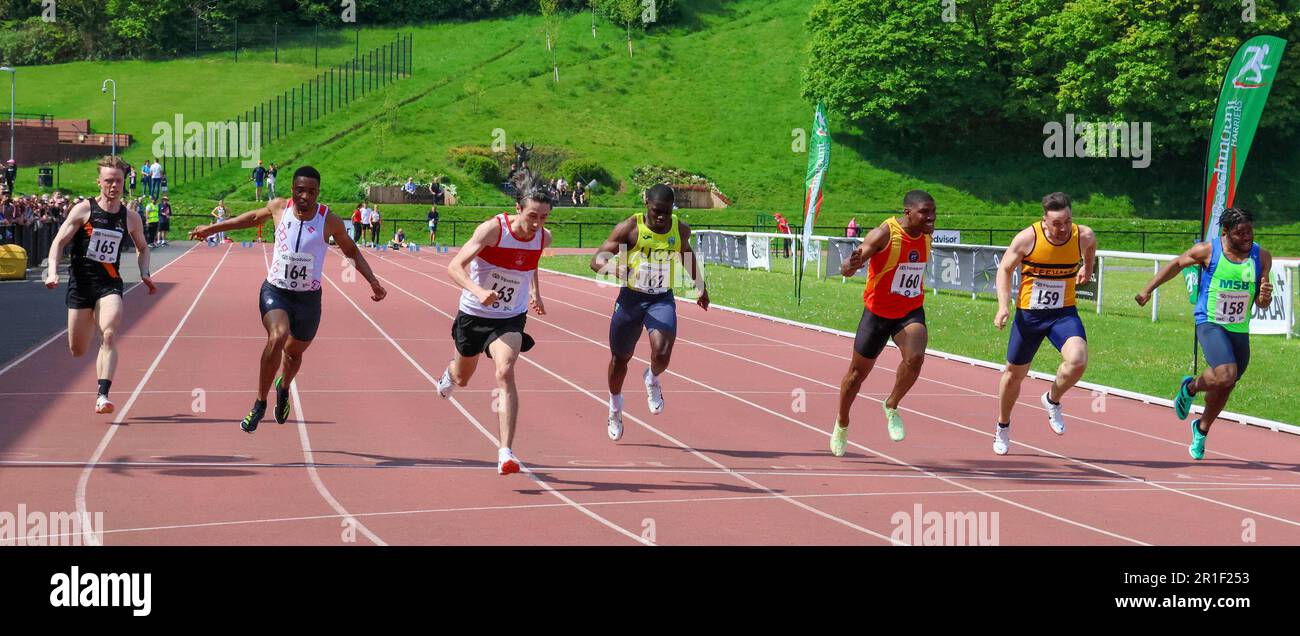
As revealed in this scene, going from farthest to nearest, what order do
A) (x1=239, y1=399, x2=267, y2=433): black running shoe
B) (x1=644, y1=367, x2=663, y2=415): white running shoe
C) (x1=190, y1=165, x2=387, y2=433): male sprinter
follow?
(x1=644, y1=367, x2=663, y2=415): white running shoe < (x1=239, y1=399, x2=267, y2=433): black running shoe < (x1=190, y1=165, x2=387, y2=433): male sprinter

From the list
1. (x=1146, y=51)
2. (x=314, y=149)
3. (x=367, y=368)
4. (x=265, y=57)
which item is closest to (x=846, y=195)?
(x=1146, y=51)

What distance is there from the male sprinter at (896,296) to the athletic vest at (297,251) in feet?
12.8

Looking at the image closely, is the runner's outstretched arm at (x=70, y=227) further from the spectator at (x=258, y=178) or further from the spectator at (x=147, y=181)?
the spectator at (x=258, y=178)

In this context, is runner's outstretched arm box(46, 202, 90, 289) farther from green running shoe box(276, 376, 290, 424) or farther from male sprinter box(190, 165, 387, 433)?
green running shoe box(276, 376, 290, 424)

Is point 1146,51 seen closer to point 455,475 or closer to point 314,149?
point 314,149

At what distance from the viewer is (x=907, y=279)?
10500 millimetres

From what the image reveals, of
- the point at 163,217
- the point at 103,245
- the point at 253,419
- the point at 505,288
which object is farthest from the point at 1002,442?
the point at 163,217

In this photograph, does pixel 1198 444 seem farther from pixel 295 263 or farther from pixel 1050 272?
pixel 295 263

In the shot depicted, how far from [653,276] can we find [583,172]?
58845 mm

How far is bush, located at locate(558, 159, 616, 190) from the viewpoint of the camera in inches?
2719

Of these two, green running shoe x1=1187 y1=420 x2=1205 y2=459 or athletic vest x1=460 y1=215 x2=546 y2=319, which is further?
green running shoe x1=1187 y1=420 x2=1205 y2=459

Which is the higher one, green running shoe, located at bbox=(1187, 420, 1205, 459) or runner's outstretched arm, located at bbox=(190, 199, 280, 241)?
runner's outstretched arm, located at bbox=(190, 199, 280, 241)

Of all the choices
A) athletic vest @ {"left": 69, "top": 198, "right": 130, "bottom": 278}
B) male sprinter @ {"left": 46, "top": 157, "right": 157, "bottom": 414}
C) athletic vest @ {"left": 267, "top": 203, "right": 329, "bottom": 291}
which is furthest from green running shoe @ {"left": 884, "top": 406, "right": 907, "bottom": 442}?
athletic vest @ {"left": 69, "top": 198, "right": 130, "bottom": 278}
